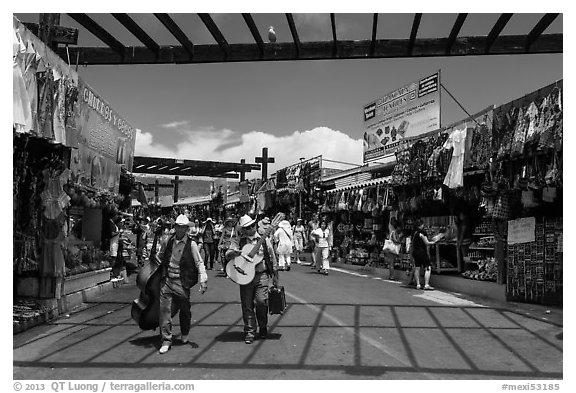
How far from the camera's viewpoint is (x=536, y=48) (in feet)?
21.9

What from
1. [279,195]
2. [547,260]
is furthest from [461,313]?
[279,195]

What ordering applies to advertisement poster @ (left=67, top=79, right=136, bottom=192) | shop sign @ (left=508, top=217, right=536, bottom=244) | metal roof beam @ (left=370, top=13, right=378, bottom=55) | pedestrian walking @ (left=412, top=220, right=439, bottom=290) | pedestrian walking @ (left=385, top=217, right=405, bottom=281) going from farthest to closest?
pedestrian walking @ (left=385, top=217, right=405, bottom=281) → pedestrian walking @ (left=412, top=220, right=439, bottom=290) → advertisement poster @ (left=67, top=79, right=136, bottom=192) → shop sign @ (left=508, top=217, right=536, bottom=244) → metal roof beam @ (left=370, top=13, right=378, bottom=55)

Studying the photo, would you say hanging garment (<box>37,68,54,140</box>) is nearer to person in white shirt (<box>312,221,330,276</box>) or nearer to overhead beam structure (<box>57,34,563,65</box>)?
overhead beam structure (<box>57,34,563,65</box>)

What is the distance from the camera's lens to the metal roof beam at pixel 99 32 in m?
5.89

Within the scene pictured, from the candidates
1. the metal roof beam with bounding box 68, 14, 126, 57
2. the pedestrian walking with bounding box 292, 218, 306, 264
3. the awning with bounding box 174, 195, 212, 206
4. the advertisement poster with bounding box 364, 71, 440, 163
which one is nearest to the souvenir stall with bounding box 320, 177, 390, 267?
the pedestrian walking with bounding box 292, 218, 306, 264

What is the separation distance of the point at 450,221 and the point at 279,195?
12708 mm

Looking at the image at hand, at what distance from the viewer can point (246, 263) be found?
7.25 m

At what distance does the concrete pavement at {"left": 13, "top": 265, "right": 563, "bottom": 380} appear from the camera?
5.58 meters

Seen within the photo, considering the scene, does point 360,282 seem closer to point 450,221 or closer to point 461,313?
point 450,221

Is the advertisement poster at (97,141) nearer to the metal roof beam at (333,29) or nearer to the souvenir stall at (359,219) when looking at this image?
the metal roof beam at (333,29)

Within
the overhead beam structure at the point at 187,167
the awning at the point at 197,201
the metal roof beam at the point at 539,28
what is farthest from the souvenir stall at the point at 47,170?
the awning at the point at 197,201

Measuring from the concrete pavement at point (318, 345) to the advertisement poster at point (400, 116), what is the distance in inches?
330

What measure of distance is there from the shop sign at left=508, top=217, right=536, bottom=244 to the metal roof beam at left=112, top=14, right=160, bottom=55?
822 cm

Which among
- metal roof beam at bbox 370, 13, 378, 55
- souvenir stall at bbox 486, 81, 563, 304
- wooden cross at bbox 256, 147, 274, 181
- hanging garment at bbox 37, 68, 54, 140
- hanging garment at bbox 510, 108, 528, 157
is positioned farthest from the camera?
wooden cross at bbox 256, 147, 274, 181
